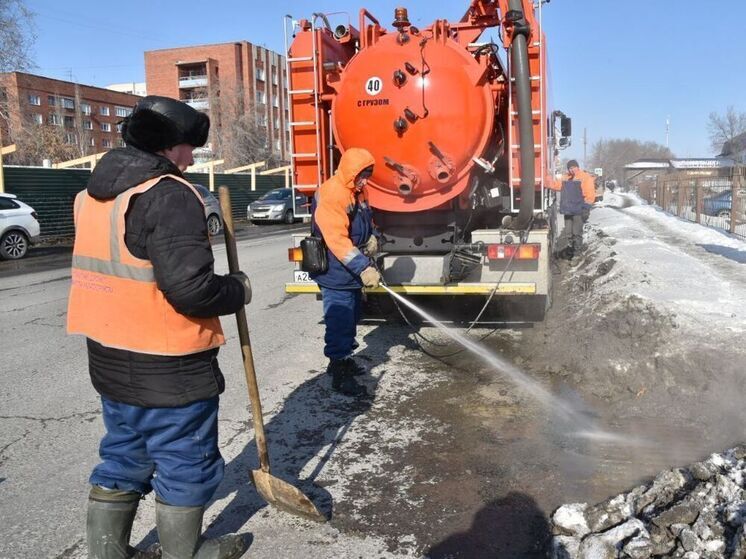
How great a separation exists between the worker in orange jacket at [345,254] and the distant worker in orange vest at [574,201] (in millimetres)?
7326

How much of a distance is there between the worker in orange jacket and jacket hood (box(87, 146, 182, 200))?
2.22 m

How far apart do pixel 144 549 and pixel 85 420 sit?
190 centimetres

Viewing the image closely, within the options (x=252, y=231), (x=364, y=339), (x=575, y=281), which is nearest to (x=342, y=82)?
(x=364, y=339)

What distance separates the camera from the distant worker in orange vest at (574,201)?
1183 cm

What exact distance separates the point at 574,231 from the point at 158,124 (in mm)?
10808

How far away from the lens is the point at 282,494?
302cm

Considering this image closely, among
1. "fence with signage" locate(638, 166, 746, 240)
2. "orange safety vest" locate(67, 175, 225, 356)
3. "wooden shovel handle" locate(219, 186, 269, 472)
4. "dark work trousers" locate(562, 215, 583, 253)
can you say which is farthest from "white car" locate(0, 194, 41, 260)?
"fence with signage" locate(638, 166, 746, 240)

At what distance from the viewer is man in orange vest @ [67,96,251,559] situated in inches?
93.4

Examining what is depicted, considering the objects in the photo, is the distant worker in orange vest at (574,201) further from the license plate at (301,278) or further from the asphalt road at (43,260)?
the asphalt road at (43,260)

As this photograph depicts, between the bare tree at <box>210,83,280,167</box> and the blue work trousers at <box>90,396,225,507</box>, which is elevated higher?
the bare tree at <box>210,83,280,167</box>

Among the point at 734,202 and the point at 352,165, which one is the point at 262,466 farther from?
the point at 734,202

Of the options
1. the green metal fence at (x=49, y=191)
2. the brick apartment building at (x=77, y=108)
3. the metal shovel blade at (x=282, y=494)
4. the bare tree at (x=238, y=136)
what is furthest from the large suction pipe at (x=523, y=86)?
the brick apartment building at (x=77, y=108)

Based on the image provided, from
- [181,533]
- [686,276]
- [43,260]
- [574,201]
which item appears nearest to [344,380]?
[181,533]

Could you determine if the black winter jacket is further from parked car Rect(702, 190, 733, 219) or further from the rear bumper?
parked car Rect(702, 190, 733, 219)
